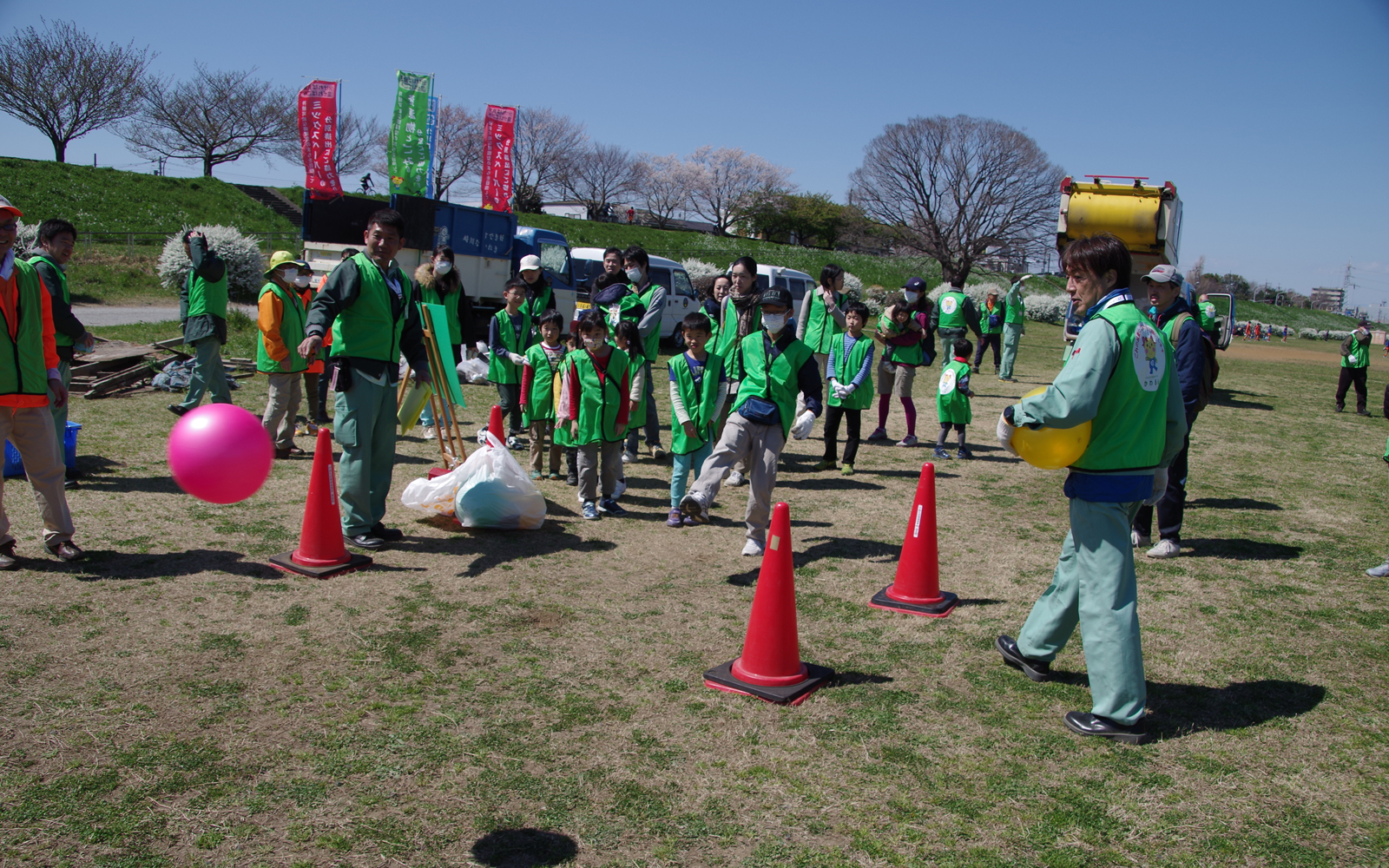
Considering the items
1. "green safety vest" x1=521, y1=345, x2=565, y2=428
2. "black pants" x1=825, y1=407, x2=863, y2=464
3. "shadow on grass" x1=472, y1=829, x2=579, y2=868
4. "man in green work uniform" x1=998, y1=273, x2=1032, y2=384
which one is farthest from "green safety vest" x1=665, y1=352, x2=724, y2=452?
"man in green work uniform" x1=998, y1=273, x2=1032, y2=384

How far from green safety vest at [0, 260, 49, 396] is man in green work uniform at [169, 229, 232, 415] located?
331cm

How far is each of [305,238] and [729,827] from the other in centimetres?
1766

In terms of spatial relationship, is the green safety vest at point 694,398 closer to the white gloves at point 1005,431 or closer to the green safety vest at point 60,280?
the white gloves at point 1005,431

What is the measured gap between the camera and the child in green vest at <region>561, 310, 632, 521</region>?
21.6 feet

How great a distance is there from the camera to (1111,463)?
360cm

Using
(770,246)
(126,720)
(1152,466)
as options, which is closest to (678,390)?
(1152,466)

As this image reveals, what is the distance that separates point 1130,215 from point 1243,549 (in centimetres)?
597

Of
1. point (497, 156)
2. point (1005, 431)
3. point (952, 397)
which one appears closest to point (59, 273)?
point (1005, 431)

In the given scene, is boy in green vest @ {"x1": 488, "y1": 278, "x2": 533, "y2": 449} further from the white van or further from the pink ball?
the white van

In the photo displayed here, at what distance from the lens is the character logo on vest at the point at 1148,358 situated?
3.56 meters

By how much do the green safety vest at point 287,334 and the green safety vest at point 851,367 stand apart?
5313 mm

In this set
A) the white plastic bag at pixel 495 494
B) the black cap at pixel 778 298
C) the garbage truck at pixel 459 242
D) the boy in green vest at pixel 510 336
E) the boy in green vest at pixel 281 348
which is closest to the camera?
the black cap at pixel 778 298

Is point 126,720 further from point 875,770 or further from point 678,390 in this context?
point 678,390

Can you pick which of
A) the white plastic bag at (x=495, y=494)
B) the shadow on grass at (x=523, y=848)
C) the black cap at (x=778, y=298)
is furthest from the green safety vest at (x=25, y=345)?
the black cap at (x=778, y=298)
